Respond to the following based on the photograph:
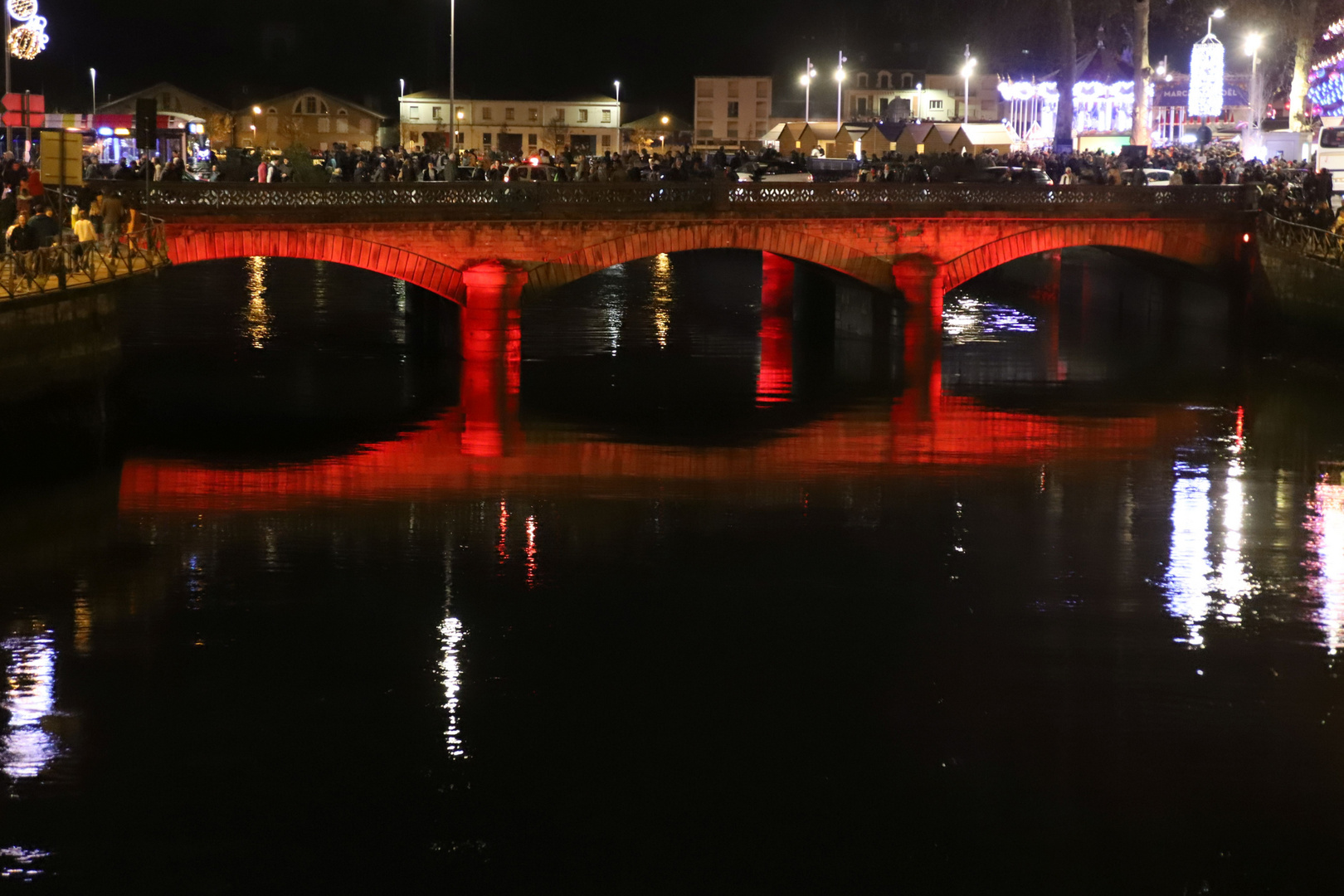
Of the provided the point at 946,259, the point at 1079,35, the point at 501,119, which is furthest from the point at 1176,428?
the point at 501,119

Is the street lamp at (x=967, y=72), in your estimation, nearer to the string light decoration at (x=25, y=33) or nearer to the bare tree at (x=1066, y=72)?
the bare tree at (x=1066, y=72)

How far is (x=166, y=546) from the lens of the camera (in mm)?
24203

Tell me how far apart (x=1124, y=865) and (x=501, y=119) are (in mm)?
106932

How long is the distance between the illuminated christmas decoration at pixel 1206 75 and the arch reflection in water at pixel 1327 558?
43.8 meters

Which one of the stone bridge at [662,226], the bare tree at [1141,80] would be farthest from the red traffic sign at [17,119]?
the bare tree at [1141,80]

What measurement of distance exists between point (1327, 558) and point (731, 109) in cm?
9889

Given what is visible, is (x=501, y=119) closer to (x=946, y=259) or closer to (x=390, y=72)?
(x=390, y=72)

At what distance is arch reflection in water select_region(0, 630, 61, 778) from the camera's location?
16.0 metres

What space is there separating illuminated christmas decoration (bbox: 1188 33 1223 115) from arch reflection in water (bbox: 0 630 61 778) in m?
59.4

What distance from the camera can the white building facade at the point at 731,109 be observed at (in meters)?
119

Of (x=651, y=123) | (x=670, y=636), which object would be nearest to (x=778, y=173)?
(x=670, y=636)

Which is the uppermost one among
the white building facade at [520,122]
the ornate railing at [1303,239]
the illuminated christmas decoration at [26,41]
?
the white building facade at [520,122]

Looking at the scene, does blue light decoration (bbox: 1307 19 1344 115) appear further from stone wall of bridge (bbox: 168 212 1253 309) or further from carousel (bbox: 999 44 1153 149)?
stone wall of bridge (bbox: 168 212 1253 309)

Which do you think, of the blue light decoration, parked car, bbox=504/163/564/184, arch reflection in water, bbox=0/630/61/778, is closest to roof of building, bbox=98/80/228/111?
parked car, bbox=504/163/564/184
